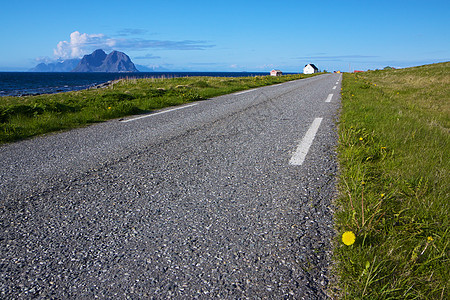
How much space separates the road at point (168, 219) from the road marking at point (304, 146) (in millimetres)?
25

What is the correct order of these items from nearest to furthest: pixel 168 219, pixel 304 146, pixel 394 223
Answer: pixel 394 223, pixel 168 219, pixel 304 146

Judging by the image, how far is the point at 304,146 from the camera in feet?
14.0

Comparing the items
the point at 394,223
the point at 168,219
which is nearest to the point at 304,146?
the point at 394,223

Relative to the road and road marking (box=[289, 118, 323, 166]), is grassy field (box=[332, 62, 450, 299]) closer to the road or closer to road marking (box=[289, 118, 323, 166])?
the road

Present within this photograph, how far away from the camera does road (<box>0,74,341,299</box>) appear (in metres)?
1.62

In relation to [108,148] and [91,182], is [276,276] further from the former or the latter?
[108,148]

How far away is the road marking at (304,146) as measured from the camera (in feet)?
11.9

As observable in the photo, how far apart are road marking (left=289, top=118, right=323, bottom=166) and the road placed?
25 millimetres

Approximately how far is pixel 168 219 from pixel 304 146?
8.60 ft

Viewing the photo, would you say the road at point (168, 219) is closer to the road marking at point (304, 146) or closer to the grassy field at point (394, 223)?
the road marking at point (304, 146)

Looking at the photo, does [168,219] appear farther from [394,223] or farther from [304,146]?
[304,146]

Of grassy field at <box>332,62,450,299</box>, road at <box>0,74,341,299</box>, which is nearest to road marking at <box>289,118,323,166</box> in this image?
road at <box>0,74,341,299</box>

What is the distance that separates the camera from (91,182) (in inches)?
120

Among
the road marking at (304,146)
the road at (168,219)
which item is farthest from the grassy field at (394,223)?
the road marking at (304,146)
